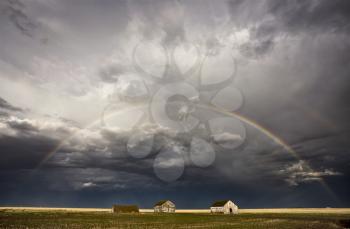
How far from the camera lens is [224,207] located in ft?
438

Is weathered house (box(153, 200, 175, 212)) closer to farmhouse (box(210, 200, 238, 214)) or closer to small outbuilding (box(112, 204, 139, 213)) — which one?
small outbuilding (box(112, 204, 139, 213))

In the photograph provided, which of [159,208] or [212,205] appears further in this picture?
[159,208]

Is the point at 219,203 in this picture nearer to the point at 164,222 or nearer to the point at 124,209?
the point at 124,209

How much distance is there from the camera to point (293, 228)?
4375 centimetres

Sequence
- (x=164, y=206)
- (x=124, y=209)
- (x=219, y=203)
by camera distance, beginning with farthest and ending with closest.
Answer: (x=164, y=206) → (x=219, y=203) → (x=124, y=209)

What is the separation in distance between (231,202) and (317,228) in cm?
9560

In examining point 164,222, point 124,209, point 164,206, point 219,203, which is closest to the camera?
point 164,222

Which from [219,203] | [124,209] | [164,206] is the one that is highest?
[219,203]

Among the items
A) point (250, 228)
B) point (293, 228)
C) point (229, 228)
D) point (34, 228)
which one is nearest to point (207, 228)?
point (229, 228)

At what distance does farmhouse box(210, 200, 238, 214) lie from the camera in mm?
133375

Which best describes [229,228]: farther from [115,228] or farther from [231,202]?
[231,202]

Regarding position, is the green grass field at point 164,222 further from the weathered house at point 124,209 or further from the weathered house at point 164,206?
the weathered house at point 164,206

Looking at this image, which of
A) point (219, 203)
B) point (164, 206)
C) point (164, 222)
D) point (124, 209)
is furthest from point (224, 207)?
point (164, 222)

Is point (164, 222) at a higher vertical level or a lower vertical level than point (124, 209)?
lower
